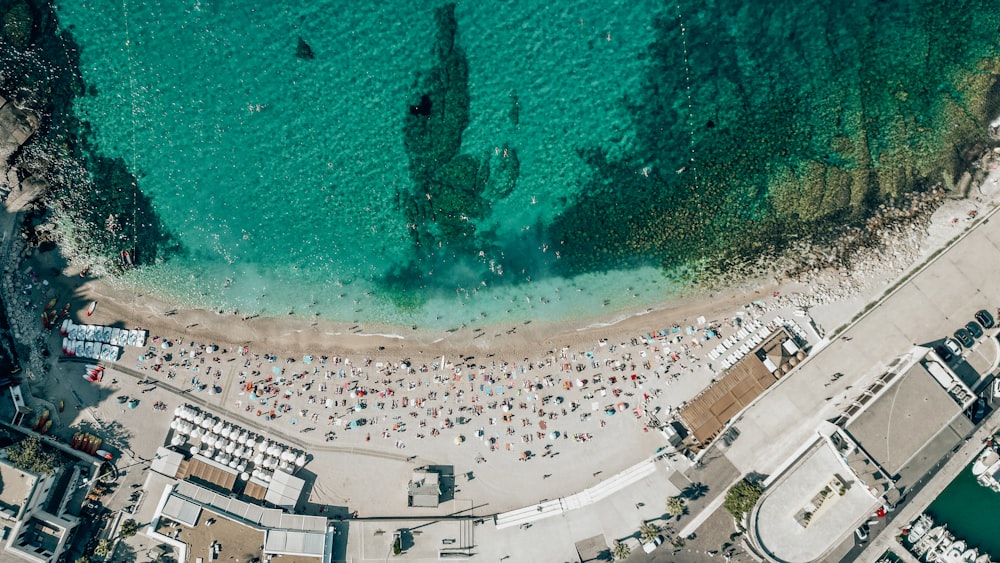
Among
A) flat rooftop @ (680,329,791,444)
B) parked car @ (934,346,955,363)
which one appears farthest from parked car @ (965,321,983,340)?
flat rooftop @ (680,329,791,444)

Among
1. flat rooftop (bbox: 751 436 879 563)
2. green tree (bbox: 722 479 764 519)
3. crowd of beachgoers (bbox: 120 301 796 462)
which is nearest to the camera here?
flat rooftop (bbox: 751 436 879 563)

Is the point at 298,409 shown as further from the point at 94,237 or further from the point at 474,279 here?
the point at 94,237

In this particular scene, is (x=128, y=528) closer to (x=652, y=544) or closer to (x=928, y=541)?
(x=652, y=544)

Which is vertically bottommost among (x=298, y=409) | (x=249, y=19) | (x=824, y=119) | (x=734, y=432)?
(x=734, y=432)

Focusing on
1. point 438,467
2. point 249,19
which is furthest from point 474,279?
point 249,19

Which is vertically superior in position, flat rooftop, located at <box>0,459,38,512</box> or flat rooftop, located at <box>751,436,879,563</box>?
flat rooftop, located at <box>0,459,38,512</box>

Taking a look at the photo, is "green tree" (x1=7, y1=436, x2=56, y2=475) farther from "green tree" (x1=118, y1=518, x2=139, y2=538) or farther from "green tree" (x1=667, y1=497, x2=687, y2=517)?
"green tree" (x1=667, y1=497, x2=687, y2=517)
